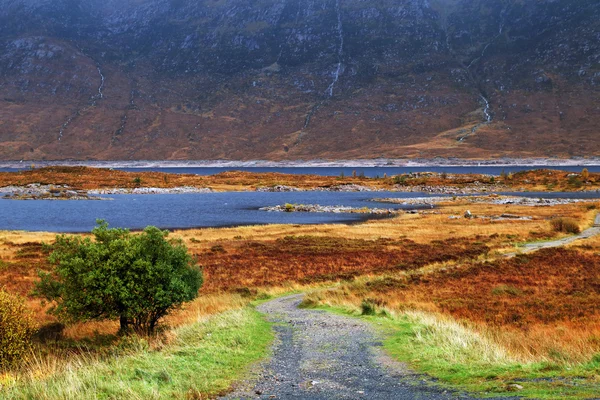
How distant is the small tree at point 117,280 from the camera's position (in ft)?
56.8

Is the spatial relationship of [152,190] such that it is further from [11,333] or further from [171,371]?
[171,371]

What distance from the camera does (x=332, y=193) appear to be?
129 meters

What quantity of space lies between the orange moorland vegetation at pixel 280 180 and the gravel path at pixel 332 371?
12184 centimetres

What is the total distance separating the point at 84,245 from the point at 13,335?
4.98m

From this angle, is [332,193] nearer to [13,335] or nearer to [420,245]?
[420,245]

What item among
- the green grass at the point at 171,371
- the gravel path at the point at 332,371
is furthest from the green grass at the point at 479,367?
the green grass at the point at 171,371

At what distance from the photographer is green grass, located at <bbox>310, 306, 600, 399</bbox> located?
949cm

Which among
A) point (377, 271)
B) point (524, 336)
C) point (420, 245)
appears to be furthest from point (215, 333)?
point (420, 245)

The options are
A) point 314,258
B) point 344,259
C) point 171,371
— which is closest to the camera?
point 171,371

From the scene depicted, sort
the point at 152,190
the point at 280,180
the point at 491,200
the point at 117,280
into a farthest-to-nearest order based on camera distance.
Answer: the point at 280,180 < the point at 152,190 < the point at 491,200 < the point at 117,280

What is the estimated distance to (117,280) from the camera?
17188mm

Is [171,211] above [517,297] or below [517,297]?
above

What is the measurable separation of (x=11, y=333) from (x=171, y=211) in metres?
75.0

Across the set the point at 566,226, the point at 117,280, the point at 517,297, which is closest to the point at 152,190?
the point at 566,226
